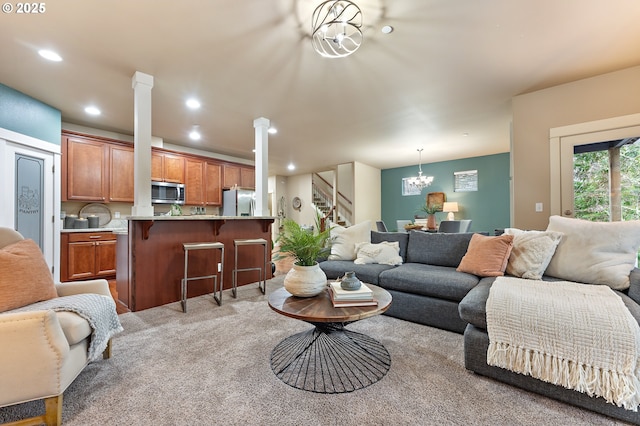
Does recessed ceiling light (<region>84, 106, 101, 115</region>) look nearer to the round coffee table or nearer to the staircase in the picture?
the round coffee table

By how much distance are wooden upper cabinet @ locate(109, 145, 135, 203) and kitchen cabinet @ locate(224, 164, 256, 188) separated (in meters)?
1.91

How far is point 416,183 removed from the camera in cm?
712

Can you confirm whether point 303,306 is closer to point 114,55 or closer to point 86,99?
point 114,55

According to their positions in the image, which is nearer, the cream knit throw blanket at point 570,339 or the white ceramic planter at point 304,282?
the cream knit throw blanket at point 570,339

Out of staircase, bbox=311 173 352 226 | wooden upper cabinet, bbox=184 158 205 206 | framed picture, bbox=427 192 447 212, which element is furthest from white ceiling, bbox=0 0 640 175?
staircase, bbox=311 173 352 226

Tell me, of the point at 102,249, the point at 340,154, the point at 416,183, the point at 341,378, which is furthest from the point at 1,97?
the point at 416,183

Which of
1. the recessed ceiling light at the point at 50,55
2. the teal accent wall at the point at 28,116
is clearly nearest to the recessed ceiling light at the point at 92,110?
the teal accent wall at the point at 28,116

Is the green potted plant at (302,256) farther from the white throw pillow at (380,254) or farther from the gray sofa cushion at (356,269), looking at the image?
the white throw pillow at (380,254)

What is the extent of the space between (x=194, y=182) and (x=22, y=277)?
4.41 m

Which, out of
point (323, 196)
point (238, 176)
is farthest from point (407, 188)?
point (238, 176)

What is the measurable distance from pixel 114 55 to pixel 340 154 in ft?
16.2

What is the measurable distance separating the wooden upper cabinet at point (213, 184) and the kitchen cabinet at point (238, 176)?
6.9 inches

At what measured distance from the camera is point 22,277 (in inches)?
64.0

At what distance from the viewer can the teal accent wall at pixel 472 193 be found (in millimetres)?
6992
